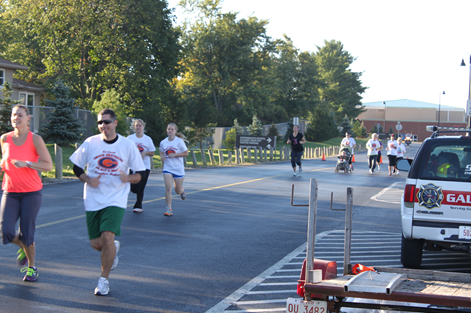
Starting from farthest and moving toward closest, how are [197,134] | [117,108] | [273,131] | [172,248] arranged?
1. [273,131]
2. [197,134]
3. [117,108]
4. [172,248]

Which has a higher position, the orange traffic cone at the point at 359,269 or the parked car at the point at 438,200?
the parked car at the point at 438,200

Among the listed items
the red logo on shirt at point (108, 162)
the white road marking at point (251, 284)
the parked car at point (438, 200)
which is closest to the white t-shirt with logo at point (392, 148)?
the white road marking at point (251, 284)

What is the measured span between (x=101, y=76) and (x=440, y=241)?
38458 mm

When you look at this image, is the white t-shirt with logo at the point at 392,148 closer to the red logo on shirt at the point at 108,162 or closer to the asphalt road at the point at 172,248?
the asphalt road at the point at 172,248

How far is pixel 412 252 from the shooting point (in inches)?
270

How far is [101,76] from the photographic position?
4184 cm

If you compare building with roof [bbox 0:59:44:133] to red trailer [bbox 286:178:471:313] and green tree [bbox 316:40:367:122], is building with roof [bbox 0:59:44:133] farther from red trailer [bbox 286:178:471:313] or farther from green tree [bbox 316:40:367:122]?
green tree [bbox 316:40:367:122]

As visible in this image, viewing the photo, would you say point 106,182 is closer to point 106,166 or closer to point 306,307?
point 106,166

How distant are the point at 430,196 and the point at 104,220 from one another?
4.00 metres

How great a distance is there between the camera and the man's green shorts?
5.52m

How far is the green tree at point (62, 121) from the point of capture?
3128 cm

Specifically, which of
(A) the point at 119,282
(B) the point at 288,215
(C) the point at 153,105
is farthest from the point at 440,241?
(C) the point at 153,105

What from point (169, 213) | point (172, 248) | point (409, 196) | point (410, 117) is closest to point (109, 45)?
point (169, 213)

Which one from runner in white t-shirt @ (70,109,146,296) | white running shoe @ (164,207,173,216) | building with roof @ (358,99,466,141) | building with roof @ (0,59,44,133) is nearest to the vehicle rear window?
runner in white t-shirt @ (70,109,146,296)
